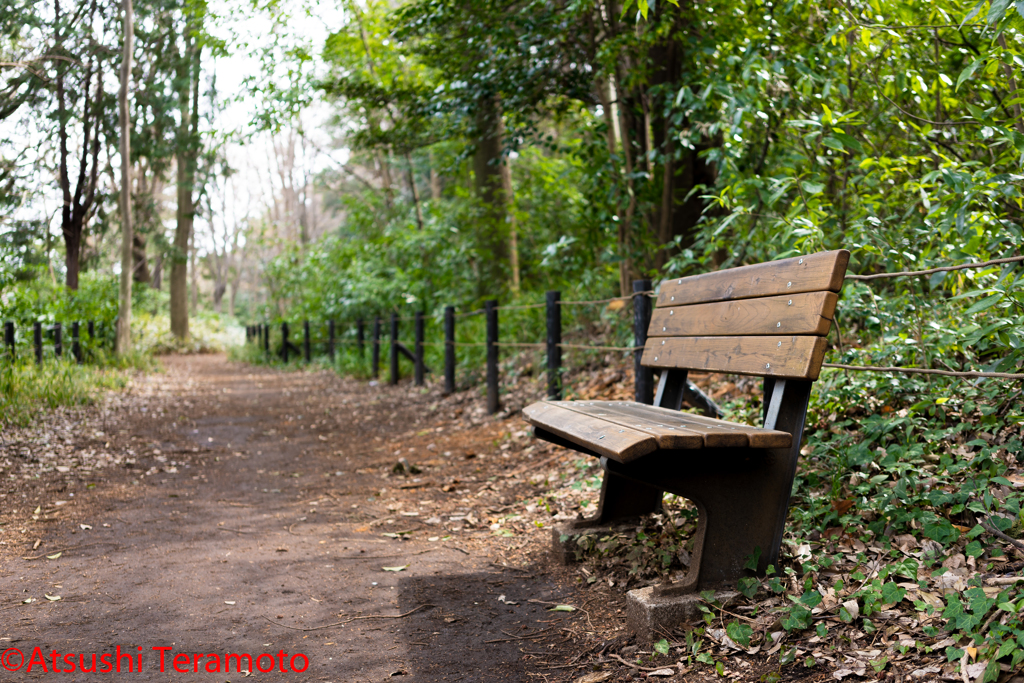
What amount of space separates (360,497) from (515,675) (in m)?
2.55

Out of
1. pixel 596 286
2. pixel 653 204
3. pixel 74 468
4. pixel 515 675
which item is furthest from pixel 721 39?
pixel 74 468

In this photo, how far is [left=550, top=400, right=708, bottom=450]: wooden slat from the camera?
6.80 feet

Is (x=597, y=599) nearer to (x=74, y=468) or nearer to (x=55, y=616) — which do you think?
(x=55, y=616)

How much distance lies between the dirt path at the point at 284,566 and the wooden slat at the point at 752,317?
121 centimetres

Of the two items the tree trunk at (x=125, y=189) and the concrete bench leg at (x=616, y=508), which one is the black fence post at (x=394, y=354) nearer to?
the tree trunk at (x=125, y=189)

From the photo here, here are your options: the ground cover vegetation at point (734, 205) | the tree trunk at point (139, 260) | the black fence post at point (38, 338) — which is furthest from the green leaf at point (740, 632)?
the tree trunk at point (139, 260)

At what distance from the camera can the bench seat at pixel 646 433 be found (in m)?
2.04

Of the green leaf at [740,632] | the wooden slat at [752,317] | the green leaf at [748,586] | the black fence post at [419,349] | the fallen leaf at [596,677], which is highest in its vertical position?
the wooden slat at [752,317]

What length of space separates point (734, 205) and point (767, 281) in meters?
2.24

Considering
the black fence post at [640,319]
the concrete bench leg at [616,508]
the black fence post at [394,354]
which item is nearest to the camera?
the concrete bench leg at [616,508]

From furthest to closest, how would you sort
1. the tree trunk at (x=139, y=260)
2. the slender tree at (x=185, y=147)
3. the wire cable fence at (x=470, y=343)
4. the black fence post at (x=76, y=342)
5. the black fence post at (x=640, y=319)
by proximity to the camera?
1. the tree trunk at (x=139, y=260)
2. the slender tree at (x=185, y=147)
3. the black fence post at (x=76, y=342)
4. the wire cable fence at (x=470, y=343)
5. the black fence post at (x=640, y=319)

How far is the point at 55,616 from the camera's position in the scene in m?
2.54

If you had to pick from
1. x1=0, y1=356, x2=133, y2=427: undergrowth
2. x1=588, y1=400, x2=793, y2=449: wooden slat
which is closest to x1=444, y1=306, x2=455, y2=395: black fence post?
x1=0, y1=356, x2=133, y2=427: undergrowth

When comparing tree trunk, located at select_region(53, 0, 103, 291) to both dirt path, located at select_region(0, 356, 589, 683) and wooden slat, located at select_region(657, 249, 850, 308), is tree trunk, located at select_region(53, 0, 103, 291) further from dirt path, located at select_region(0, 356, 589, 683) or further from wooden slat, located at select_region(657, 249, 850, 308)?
wooden slat, located at select_region(657, 249, 850, 308)
